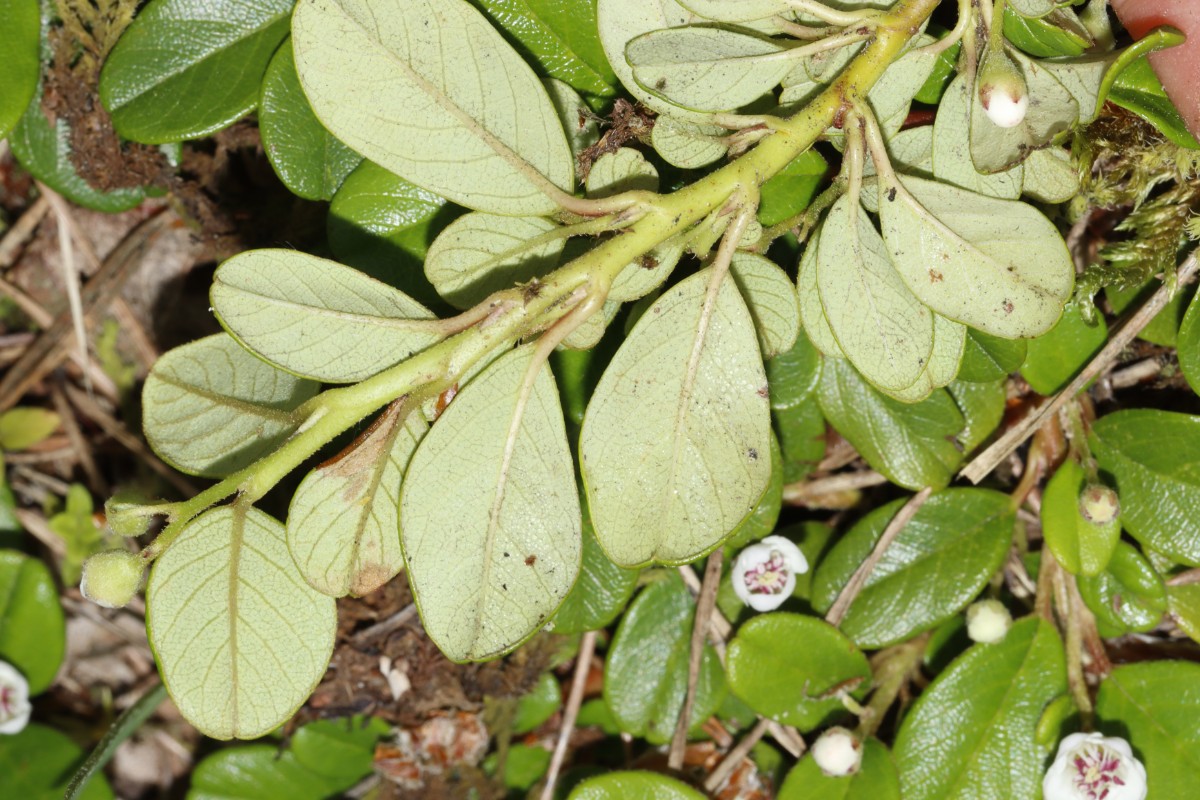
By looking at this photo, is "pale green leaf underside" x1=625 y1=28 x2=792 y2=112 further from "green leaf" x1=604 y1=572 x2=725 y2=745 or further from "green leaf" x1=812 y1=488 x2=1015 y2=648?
"green leaf" x1=604 y1=572 x2=725 y2=745

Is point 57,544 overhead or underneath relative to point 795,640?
overhead

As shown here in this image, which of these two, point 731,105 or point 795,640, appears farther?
point 795,640

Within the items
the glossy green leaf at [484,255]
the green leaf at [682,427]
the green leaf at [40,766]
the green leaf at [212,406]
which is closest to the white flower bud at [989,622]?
the green leaf at [682,427]

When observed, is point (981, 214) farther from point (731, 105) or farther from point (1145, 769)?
point (1145, 769)

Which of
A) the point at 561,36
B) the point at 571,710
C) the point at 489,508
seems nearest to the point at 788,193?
the point at 561,36

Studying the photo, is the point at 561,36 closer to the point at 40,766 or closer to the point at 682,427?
the point at 682,427

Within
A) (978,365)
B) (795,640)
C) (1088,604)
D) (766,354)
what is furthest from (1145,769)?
(766,354)

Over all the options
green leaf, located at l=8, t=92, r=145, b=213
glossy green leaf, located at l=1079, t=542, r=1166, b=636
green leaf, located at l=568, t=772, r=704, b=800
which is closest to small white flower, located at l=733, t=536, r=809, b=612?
green leaf, located at l=568, t=772, r=704, b=800
